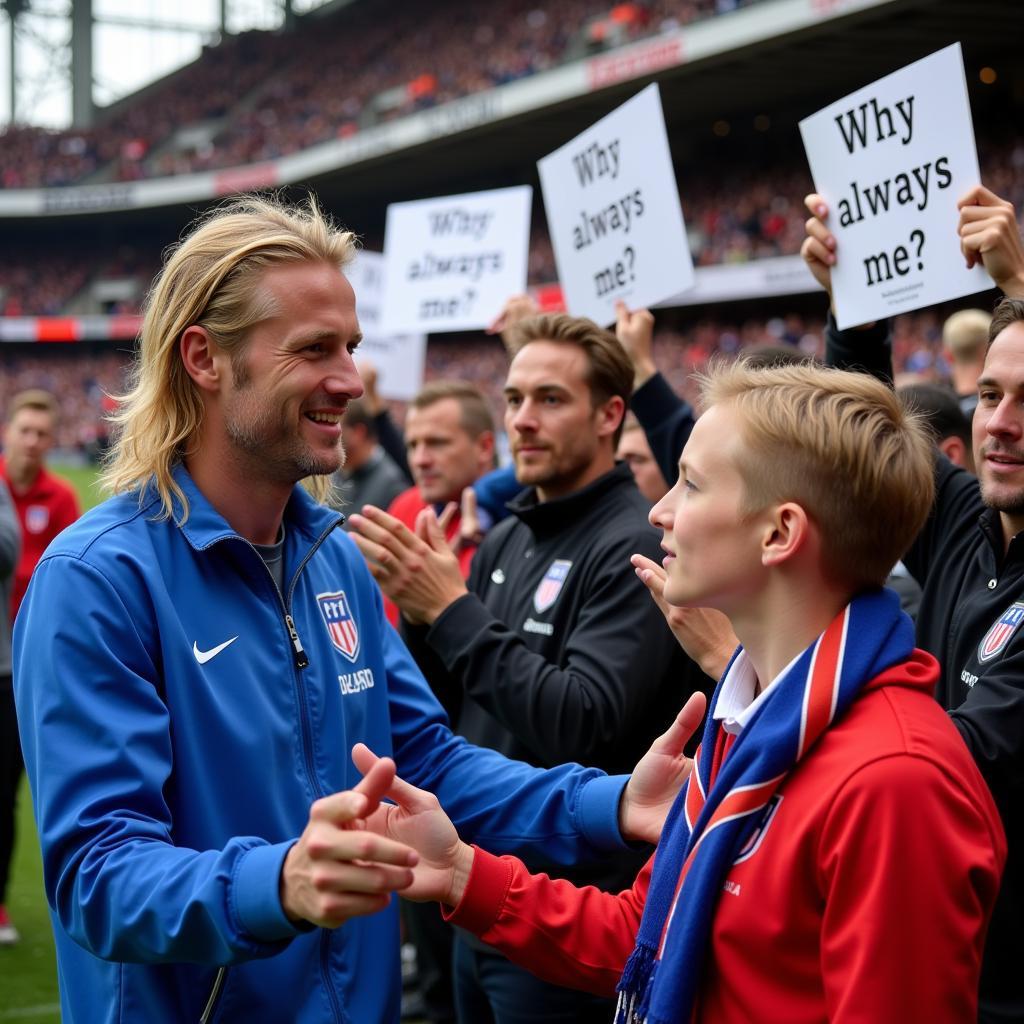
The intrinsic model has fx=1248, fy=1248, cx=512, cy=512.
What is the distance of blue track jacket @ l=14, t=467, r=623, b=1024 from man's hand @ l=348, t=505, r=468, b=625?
1.75 feet

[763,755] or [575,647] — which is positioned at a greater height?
[575,647]

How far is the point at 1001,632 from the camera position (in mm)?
2244

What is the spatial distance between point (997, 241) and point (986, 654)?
877 mm

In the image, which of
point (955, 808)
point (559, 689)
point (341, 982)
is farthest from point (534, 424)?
point (955, 808)

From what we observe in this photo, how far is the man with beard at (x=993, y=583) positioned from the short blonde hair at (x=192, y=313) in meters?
1.28

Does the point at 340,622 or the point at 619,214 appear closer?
the point at 340,622

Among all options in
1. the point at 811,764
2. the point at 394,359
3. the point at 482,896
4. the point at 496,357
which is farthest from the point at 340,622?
the point at 496,357

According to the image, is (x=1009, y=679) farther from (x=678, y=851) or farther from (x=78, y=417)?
(x=78, y=417)

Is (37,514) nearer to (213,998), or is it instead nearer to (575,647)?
(575,647)

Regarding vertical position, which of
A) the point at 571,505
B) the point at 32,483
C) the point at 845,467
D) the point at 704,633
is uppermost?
the point at 32,483

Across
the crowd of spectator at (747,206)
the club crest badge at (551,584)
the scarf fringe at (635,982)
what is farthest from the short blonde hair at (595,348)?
the crowd of spectator at (747,206)

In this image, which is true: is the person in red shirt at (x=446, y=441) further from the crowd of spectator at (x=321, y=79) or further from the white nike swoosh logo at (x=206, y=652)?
the crowd of spectator at (x=321, y=79)

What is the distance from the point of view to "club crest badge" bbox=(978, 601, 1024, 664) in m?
2.21

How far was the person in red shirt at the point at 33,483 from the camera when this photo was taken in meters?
6.31
